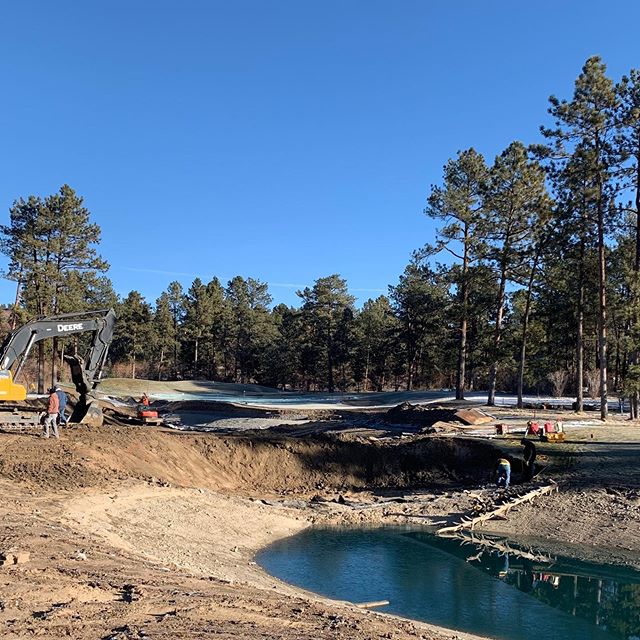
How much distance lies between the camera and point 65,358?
24.1 meters

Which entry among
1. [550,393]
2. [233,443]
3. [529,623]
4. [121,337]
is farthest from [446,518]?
[121,337]

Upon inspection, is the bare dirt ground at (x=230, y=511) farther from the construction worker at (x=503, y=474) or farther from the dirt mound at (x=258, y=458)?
the construction worker at (x=503, y=474)

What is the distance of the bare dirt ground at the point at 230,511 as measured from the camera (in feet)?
25.9

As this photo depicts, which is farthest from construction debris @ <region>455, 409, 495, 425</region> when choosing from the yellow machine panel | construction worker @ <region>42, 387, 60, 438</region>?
the yellow machine panel

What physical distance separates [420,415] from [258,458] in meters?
13.3

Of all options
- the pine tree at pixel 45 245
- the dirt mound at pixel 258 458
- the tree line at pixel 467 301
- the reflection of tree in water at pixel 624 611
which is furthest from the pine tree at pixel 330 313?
the reflection of tree in water at pixel 624 611

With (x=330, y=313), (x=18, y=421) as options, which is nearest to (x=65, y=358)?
(x=18, y=421)

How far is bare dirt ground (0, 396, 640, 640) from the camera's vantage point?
7887mm

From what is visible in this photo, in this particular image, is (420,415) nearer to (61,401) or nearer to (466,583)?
(61,401)

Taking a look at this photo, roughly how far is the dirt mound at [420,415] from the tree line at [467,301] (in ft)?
16.6

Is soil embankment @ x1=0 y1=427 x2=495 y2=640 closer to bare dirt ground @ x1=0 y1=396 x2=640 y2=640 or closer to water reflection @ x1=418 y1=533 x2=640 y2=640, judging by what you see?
bare dirt ground @ x1=0 y1=396 x2=640 y2=640

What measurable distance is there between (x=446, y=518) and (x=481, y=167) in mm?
26871

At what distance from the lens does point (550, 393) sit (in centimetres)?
5728

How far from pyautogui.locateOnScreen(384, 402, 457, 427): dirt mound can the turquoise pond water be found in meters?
15.0
